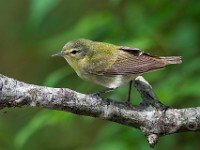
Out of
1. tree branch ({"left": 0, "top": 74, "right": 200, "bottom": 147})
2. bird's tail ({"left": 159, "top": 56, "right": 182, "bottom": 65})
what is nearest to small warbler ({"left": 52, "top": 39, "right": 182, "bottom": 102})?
bird's tail ({"left": 159, "top": 56, "right": 182, "bottom": 65})

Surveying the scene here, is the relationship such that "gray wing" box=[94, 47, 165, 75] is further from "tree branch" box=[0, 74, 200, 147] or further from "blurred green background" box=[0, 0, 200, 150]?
"tree branch" box=[0, 74, 200, 147]

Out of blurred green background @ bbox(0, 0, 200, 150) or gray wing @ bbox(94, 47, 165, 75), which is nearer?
gray wing @ bbox(94, 47, 165, 75)

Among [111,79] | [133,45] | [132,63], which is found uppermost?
[133,45]

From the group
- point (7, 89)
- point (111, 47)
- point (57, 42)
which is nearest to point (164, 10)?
point (111, 47)

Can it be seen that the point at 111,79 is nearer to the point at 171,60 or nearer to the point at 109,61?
the point at 109,61

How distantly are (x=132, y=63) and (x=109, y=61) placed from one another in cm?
17

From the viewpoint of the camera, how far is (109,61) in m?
3.70

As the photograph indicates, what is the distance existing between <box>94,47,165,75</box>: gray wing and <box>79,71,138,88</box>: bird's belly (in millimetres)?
25

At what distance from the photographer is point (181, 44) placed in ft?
13.2

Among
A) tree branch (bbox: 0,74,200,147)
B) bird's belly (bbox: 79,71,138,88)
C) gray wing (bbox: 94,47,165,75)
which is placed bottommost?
tree branch (bbox: 0,74,200,147)

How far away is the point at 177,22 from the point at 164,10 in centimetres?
21

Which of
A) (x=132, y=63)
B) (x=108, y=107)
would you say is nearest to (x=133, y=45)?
(x=132, y=63)

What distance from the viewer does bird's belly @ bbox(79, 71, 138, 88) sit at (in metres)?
3.53

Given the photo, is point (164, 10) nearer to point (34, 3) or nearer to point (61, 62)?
point (34, 3)
